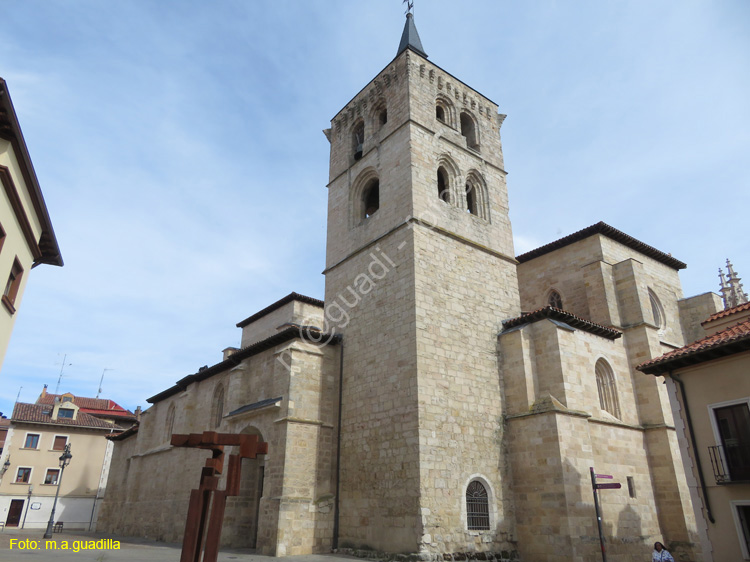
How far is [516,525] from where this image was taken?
13.3 meters

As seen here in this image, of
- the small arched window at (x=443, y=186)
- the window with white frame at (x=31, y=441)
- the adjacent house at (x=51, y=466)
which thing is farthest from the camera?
the window with white frame at (x=31, y=441)

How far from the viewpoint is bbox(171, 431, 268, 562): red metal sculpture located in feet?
17.4

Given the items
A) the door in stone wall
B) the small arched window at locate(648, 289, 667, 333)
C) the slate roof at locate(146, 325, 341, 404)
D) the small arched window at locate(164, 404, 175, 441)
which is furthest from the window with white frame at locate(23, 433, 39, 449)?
the small arched window at locate(648, 289, 667, 333)

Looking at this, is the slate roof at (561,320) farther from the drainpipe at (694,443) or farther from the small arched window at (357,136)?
the small arched window at (357,136)

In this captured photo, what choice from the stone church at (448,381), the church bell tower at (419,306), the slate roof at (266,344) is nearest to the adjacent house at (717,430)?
the stone church at (448,381)

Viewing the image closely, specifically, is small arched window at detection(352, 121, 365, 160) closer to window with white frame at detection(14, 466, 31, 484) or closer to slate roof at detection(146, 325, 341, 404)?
slate roof at detection(146, 325, 341, 404)

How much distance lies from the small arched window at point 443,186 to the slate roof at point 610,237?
5.56 meters

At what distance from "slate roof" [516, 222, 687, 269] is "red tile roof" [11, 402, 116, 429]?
30856mm

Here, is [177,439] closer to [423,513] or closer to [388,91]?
[423,513]

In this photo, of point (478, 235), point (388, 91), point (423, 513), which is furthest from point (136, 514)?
point (388, 91)

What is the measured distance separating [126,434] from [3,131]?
26159mm

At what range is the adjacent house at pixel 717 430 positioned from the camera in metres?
10.0

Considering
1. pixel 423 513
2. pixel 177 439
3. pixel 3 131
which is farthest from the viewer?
pixel 423 513

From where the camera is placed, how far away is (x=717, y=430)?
10648 millimetres
